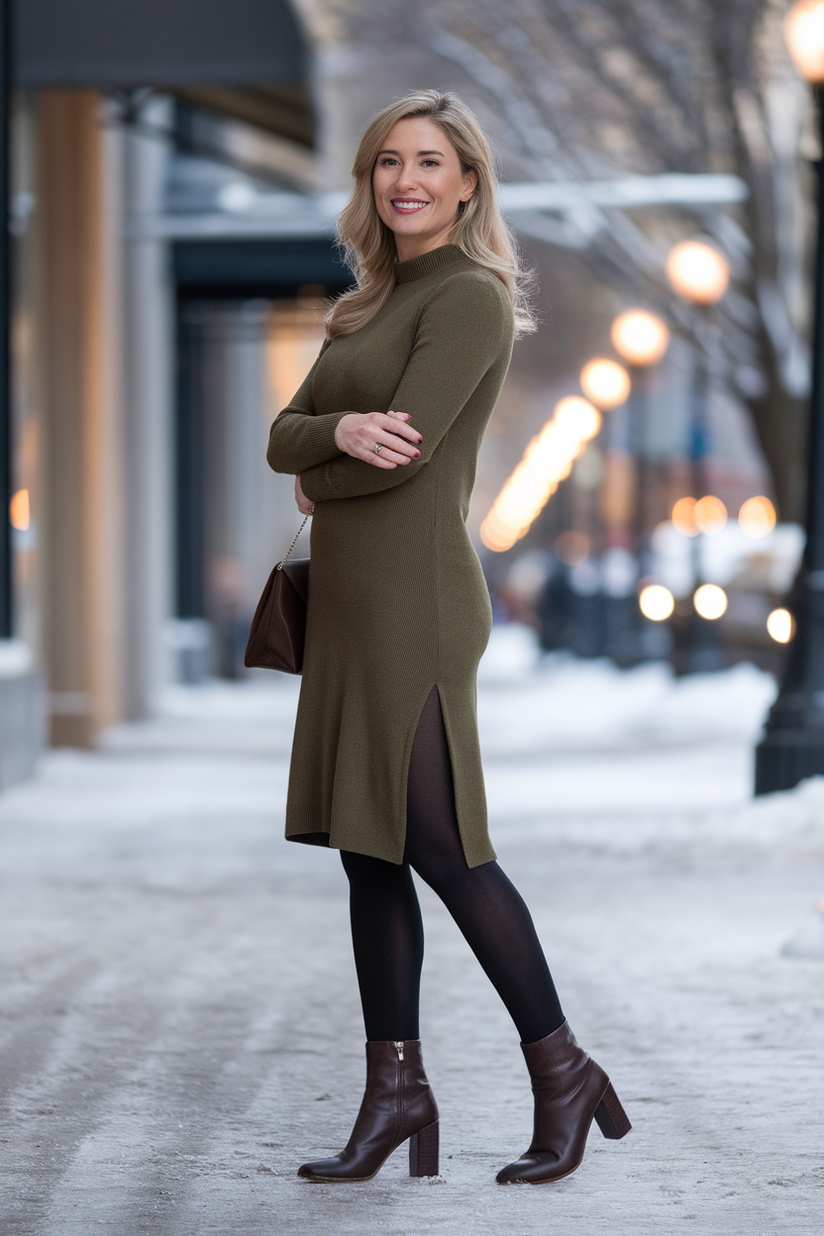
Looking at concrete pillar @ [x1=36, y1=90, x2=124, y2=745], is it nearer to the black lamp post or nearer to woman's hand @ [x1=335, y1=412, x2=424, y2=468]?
the black lamp post

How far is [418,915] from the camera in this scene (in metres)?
3.49

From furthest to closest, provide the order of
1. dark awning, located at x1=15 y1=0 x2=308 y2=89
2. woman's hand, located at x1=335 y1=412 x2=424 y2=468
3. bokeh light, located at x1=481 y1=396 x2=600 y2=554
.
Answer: bokeh light, located at x1=481 y1=396 x2=600 y2=554 < dark awning, located at x1=15 y1=0 x2=308 y2=89 < woman's hand, located at x1=335 y1=412 x2=424 y2=468

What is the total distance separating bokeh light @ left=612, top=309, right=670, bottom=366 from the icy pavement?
33.4 ft

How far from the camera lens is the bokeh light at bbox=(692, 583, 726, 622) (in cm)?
1875

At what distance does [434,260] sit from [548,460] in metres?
33.5

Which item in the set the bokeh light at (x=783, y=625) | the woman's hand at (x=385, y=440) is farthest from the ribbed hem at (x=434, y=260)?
the bokeh light at (x=783, y=625)

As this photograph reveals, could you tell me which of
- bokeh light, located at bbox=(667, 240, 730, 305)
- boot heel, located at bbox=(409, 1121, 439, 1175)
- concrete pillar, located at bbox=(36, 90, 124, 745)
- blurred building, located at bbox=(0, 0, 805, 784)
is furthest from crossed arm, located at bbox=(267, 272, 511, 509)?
bokeh light, located at bbox=(667, 240, 730, 305)

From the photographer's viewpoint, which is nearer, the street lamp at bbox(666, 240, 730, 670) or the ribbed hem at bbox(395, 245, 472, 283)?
the ribbed hem at bbox(395, 245, 472, 283)

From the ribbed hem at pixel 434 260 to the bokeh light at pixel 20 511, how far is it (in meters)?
6.73

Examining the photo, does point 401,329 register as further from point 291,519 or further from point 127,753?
point 291,519

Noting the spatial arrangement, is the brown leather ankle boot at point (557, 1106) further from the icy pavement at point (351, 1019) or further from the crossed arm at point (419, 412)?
the crossed arm at point (419, 412)

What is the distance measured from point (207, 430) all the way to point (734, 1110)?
71.1 ft

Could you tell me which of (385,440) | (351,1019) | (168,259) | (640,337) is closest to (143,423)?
(168,259)

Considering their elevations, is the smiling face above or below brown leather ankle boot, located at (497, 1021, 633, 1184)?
above
